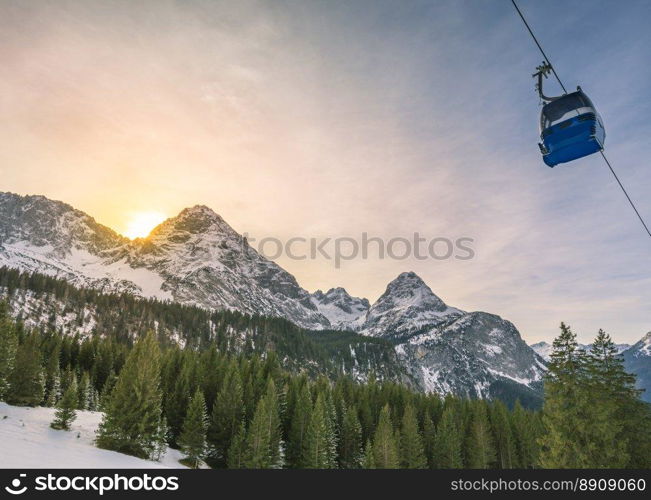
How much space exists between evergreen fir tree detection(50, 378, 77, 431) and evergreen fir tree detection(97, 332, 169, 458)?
2737 millimetres

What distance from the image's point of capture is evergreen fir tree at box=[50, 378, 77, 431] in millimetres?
33062

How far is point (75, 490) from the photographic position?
12258 millimetres

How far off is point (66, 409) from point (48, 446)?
8.14 meters

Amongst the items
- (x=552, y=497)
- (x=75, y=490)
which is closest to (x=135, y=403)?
(x=75, y=490)

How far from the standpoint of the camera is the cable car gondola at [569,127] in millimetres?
13594

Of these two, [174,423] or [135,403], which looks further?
[174,423]

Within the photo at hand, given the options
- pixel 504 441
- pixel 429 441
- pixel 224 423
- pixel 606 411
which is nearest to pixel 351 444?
pixel 429 441

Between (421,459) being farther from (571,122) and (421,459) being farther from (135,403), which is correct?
(571,122)

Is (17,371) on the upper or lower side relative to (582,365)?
upper

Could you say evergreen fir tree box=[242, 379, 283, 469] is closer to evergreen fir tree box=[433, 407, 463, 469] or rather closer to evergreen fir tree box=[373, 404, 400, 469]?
evergreen fir tree box=[373, 404, 400, 469]

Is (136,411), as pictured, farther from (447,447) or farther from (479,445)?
(479,445)

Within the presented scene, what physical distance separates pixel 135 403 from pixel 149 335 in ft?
20.2

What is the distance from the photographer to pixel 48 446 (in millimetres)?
25969

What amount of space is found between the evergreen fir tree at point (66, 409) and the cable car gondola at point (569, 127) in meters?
37.9
